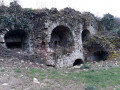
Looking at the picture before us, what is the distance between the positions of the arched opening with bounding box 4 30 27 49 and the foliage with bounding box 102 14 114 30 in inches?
362

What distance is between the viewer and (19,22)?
9914 mm

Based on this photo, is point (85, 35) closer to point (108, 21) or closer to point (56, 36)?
point (56, 36)

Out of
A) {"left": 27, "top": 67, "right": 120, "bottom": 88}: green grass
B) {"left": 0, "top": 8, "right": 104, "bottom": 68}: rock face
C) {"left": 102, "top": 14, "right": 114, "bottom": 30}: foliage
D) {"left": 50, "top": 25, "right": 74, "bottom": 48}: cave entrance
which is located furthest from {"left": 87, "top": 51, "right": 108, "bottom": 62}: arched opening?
{"left": 27, "top": 67, "right": 120, "bottom": 88}: green grass

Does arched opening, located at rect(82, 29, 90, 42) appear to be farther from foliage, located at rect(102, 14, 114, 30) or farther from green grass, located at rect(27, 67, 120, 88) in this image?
green grass, located at rect(27, 67, 120, 88)

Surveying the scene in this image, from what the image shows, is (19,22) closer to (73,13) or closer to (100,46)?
(73,13)

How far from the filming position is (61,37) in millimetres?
13078

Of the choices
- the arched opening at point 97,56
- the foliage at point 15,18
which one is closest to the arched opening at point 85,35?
the arched opening at point 97,56

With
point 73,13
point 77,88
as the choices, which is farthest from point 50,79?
point 73,13

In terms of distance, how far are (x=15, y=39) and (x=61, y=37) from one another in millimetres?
3659

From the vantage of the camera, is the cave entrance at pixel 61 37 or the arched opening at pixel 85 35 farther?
the arched opening at pixel 85 35

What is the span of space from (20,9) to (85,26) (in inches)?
218

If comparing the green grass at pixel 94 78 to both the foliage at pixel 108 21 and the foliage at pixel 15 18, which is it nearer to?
the foliage at pixel 15 18

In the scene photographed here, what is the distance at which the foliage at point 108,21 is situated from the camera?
17.0 meters

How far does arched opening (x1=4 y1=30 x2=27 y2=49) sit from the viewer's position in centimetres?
1052
